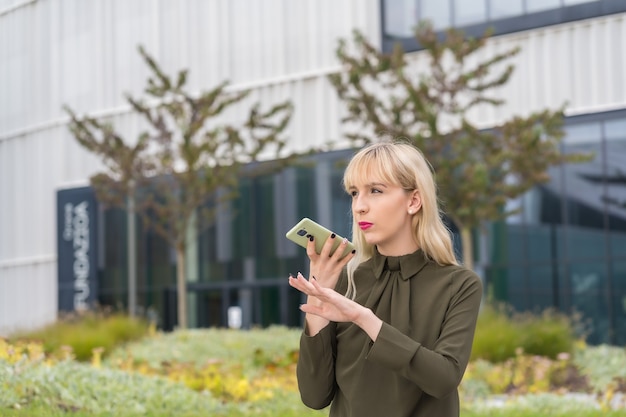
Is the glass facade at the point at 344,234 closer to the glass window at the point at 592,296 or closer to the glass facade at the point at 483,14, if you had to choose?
the glass window at the point at 592,296

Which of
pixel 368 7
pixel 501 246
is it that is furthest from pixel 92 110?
pixel 501 246

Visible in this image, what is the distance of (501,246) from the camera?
23609mm

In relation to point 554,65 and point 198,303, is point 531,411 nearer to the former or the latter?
point 554,65

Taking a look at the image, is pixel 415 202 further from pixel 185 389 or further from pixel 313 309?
pixel 185 389

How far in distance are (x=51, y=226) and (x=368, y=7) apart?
14.3m

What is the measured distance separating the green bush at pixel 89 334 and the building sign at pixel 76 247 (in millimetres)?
14691

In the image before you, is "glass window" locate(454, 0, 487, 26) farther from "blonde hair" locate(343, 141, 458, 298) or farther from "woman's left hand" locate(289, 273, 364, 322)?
"woman's left hand" locate(289, 273, 364, 322)

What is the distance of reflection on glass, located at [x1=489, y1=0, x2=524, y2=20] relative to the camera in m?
23.7

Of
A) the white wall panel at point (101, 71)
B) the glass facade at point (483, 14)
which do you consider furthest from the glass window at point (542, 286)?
the white wall panel at point (101, 71)

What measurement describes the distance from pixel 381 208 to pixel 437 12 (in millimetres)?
22647

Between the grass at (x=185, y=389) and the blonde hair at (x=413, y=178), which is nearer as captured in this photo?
the blonde hair at (x=413, y=178)

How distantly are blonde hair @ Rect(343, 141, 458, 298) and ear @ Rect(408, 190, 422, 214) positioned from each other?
0.01 m

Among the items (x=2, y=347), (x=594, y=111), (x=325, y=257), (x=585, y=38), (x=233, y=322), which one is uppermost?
(x=585, y=38)

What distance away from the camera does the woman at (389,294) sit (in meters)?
2.78
